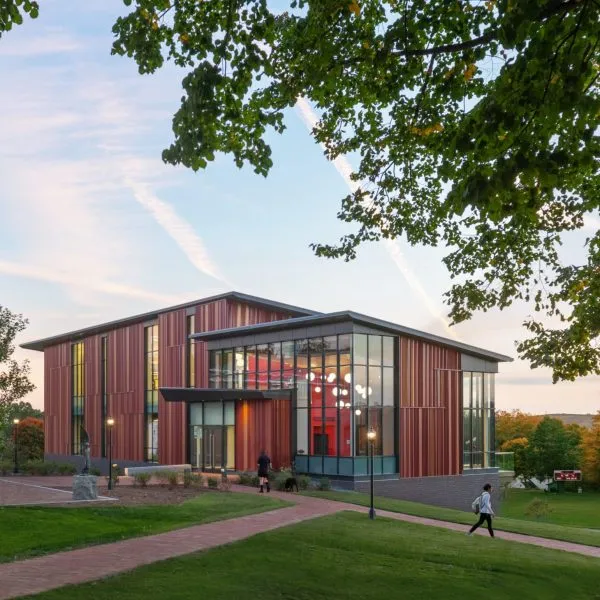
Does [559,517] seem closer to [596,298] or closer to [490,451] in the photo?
[490,451]

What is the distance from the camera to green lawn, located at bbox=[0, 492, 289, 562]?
17719 mm

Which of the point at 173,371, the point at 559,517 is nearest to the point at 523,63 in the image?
the point at 173,371

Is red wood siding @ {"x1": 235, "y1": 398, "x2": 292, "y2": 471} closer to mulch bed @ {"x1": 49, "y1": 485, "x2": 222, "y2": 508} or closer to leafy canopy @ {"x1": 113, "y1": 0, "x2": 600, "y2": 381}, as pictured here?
mulch bed @ {"x1": 49, "y1": 485, "x2": 222, "y2": 508}

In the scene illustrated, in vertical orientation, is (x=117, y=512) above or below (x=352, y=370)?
below

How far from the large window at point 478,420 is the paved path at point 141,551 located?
15011 mm

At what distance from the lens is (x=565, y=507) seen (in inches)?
2266

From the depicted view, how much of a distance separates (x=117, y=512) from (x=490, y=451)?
23355mm

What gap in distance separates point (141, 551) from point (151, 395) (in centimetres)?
3536

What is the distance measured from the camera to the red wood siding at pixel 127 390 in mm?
52406

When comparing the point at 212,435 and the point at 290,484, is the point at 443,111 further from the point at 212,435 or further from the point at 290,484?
the point at 212,435

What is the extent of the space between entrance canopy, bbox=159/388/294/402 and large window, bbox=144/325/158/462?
9.41 m

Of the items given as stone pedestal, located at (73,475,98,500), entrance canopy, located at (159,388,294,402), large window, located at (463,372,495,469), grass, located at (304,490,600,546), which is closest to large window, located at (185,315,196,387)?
A: entrance canopy, located at (159,388,294,402)

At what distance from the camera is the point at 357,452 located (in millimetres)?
35625

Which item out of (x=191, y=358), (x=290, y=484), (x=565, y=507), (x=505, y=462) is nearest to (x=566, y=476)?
(x=565, y=507)
